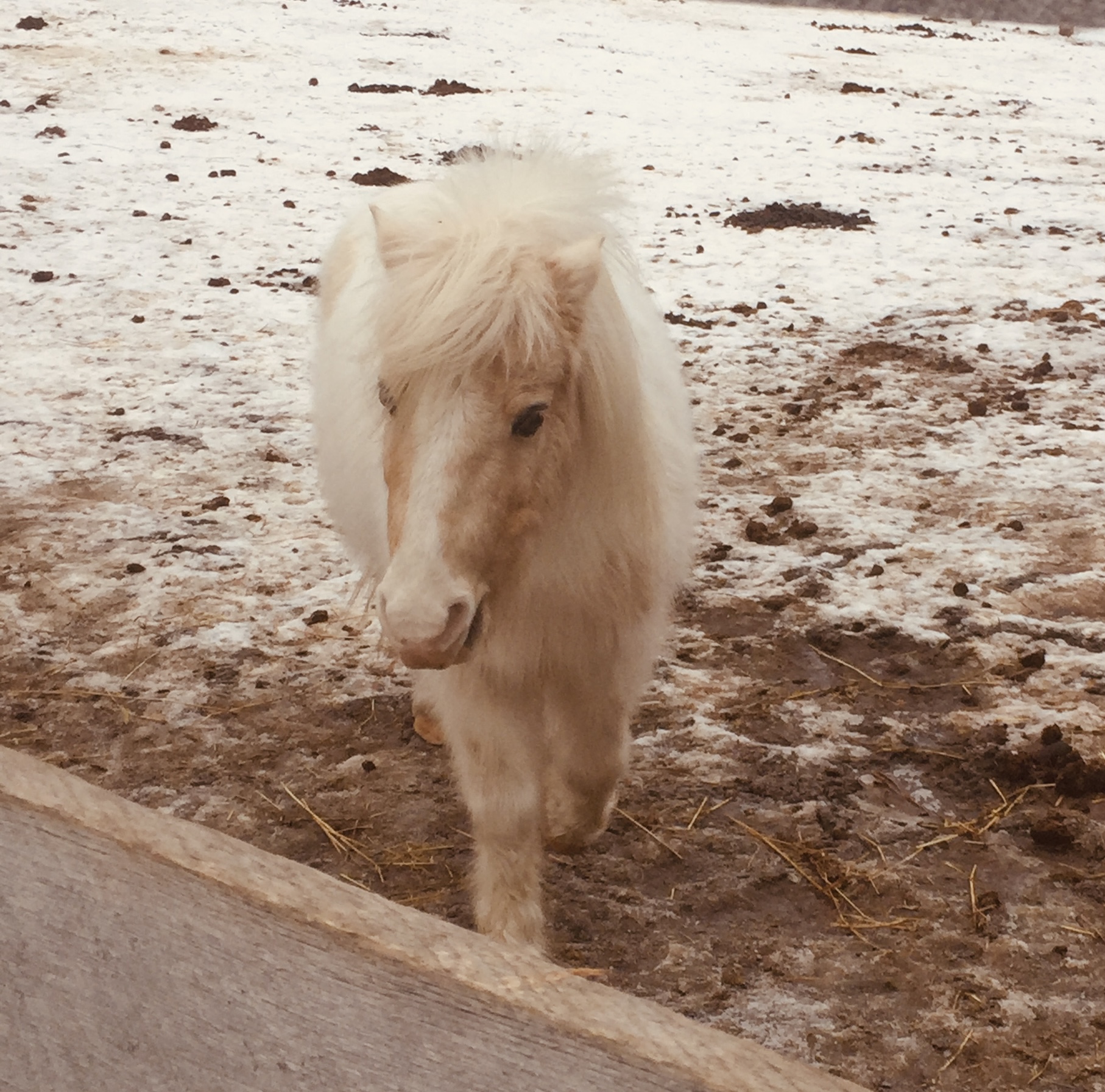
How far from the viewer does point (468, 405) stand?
1718mm

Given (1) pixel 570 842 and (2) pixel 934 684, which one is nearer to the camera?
(1) pixel 570 842

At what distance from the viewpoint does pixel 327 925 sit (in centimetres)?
96

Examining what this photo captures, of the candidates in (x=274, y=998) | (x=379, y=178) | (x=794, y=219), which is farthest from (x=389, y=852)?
(x=379, y=178)

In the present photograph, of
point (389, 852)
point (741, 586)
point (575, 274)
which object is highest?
point (575, 274)

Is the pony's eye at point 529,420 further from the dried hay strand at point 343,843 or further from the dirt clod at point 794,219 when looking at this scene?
the dirt clod at point 794,219

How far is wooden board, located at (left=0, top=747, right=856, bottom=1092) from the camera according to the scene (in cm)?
88

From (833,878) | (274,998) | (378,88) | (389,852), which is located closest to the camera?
(274,998)

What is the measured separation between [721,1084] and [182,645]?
292 cm

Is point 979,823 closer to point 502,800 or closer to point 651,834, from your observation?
point 651,834

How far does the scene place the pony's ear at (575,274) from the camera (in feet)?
5.85

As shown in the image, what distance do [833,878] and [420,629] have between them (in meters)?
1.46

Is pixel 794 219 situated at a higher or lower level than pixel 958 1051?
higher

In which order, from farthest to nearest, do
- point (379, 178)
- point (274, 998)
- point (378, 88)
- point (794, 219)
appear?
1. point (378, 88)
2. point (379, 178)
3. point (794, 219)
4. point (274, 998)

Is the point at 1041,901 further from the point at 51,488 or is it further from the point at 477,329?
the point at 51,488
